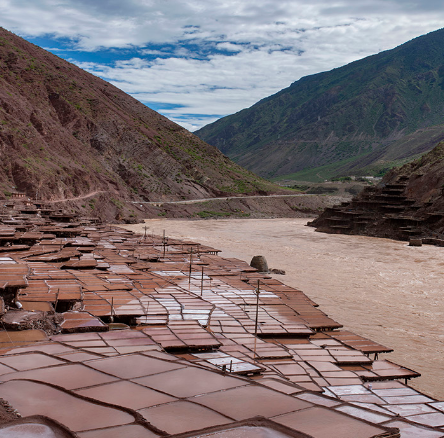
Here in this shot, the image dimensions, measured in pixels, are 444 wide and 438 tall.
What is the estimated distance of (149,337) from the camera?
211 inches

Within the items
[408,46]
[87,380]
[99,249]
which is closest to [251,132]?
[408,46]

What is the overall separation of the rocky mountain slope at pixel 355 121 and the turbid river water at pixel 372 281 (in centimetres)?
7142

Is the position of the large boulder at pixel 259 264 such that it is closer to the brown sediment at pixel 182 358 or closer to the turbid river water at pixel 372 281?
the turbid river water at pixel 372 281

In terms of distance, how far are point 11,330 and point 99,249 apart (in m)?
9.48

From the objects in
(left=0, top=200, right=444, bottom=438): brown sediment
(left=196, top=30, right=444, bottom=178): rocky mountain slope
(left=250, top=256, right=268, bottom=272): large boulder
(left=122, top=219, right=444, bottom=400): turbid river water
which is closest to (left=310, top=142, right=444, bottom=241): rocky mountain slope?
(left=122, top=219, right=444, bottom=400): turbid river water

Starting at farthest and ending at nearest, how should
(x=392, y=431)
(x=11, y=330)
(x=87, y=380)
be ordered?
1. (x=11, y=330)
2. (x=87, y=380)
3. (x=392, y=431)

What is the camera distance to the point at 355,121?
141375 millimetres

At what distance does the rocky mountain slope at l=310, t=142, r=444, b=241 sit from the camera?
34.7 metres

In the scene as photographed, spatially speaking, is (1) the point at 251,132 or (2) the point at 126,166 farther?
(1) the point at 251,132

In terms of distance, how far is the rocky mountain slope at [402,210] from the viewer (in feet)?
114

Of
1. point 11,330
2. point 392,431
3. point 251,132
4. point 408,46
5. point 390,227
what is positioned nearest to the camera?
point 392,431

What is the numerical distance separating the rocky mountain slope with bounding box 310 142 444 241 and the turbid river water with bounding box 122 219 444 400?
2050mm

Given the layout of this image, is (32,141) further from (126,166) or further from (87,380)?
(87,380)

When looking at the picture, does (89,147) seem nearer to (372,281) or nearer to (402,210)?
(402,210)
